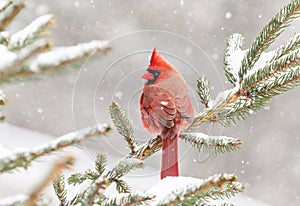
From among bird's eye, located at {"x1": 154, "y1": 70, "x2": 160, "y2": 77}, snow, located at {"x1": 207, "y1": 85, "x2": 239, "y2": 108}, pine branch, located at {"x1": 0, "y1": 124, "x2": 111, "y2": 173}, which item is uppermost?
bird's eye, located at {"x1": 154, "y1": 70, "x2": 160, "y2": 77}

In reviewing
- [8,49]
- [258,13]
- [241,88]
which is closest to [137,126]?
[241,88]

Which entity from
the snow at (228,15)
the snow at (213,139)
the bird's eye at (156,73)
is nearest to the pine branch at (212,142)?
the snow at (213,139)

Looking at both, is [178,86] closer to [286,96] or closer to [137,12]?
[137,12]

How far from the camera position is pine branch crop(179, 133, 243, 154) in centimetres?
64

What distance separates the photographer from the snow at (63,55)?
248 millimetres

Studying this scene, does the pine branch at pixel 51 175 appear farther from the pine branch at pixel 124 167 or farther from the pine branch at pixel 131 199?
the pine branch at pixel 124 167

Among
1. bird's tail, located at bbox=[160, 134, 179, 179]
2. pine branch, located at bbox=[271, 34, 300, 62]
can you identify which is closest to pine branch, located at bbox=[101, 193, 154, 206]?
bird's tail, located at bbox=[160, 134, 179, 179]

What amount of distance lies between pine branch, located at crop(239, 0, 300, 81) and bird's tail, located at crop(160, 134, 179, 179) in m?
→ 0.14

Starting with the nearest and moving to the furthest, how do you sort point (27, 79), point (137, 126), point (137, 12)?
1. point (27, 79)
2. point (137, 126)
3. point (137, 12)

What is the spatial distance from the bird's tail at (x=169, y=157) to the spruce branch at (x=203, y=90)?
7cm

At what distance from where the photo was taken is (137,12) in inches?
101

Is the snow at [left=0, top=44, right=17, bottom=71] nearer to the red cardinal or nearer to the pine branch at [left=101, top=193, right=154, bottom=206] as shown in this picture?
the pine branch at [left=101, top=193, right=154, bottom=206]

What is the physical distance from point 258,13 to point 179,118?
6.98 feet

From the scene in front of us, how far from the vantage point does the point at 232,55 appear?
2.29ft
